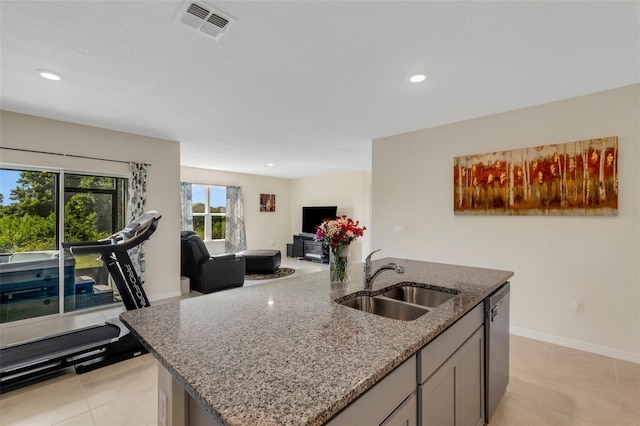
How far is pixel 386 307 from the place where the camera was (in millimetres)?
1703

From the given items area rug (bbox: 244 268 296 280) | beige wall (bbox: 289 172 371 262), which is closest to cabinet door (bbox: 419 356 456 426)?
area rug (bbox: 244 268 296 280)

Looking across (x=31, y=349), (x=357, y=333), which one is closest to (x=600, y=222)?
(x=357, y=333)

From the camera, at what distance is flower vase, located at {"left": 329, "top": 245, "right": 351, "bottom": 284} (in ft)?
6.08

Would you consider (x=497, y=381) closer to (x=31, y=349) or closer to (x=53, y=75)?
(x=31, y=349)

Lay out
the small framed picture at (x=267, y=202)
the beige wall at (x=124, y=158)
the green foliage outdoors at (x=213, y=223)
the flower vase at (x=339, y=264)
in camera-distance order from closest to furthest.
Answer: the flower vase at (x=339, y=264) → the beige wall at (x=124, y=158) → the green foliage outdoors at (x=213, y=223) → the small framed picture at (x=267, y=202)

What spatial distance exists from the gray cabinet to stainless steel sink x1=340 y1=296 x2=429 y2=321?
0.23 m

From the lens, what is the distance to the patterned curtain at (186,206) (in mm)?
6930

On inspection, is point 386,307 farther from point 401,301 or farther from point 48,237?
point 48,237

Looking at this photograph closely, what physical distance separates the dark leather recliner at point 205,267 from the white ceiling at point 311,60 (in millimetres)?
2040

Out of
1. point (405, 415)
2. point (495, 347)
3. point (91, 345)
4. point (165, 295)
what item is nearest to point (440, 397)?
point (405, 415)

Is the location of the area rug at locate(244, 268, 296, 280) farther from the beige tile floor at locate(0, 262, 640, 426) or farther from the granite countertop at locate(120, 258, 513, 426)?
the granite countertop at locate(120, 258, 513, 426)

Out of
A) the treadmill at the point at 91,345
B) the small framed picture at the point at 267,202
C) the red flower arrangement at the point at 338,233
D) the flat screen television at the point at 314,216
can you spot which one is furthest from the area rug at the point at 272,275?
the red flower arrangement at the point at 338,233

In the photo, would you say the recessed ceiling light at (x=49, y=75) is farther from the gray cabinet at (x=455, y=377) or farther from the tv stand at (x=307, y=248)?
the tv stand at (x=307, y=248)

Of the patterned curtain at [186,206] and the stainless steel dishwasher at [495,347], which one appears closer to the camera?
the stainless steel dishwasher at [495,347]
